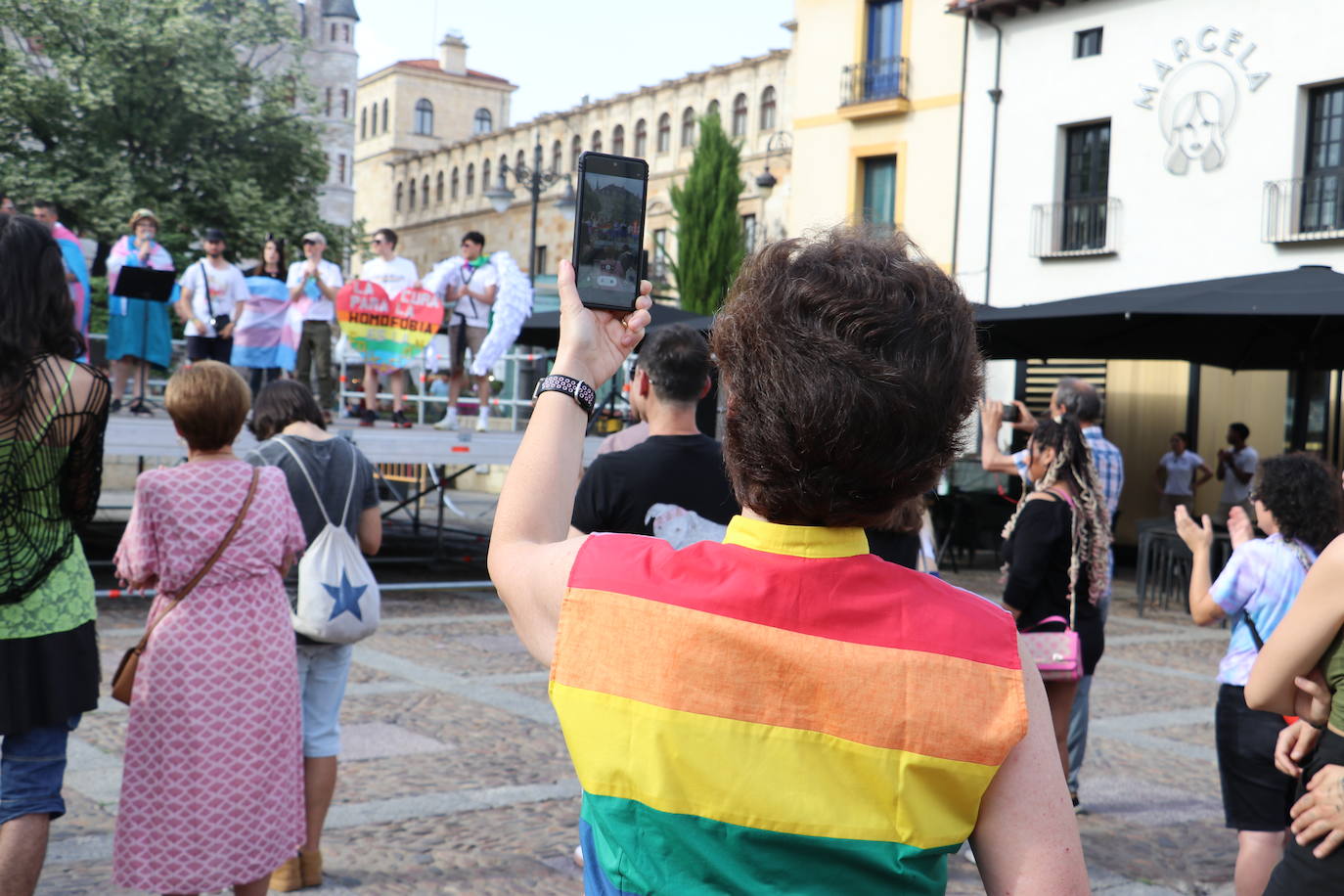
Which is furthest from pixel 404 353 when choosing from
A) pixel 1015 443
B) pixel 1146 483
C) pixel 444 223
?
pixel 444 223

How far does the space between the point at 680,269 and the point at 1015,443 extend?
15.3 meters

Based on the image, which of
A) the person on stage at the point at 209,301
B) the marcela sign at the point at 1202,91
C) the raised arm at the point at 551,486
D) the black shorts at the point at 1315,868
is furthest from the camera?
the marcela sign at the point at 1202,91

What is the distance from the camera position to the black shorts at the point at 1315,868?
2502mm

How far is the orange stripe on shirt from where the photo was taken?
1.29m

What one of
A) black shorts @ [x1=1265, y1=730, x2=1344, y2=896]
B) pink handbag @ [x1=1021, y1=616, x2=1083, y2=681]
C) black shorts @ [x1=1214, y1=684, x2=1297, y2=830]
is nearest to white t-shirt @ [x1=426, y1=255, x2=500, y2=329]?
pink handbag @ [x1=1021, y1=616, x2=1083, y2=681]

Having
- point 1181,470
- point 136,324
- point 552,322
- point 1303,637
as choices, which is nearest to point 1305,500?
point 1303,637

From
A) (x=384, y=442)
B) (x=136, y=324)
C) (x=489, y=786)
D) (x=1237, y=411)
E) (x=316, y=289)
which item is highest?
(x=316, y=289)

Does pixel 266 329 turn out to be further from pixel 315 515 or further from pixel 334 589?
pixel 334 589

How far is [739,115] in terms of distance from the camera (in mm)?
42219

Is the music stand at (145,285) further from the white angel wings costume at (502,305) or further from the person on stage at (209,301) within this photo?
the white angel wings costume at (502,305)

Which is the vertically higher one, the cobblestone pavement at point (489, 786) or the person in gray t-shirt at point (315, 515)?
the person in gray t-shirt at point (315, 515)

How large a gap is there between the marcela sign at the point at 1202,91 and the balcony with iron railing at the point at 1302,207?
1.05 meters


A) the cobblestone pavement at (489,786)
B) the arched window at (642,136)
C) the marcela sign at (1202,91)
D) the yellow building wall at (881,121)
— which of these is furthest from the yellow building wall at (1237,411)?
the arched window at (642,136)

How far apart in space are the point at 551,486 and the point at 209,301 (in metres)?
11.2
